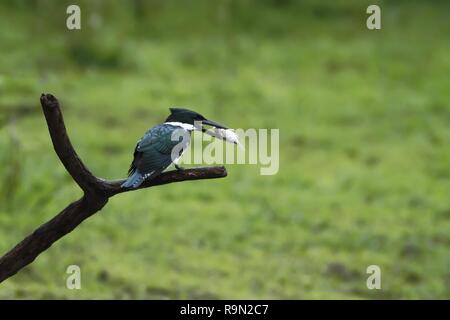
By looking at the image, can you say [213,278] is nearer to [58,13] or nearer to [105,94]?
[105,94]

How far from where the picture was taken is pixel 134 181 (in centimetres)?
295

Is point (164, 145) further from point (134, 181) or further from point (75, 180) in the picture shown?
point (75, 180)

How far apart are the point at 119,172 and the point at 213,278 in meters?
1.40

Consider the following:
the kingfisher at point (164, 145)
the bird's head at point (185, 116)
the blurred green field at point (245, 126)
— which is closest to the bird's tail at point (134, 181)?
the kingfisher at point (164, 145)

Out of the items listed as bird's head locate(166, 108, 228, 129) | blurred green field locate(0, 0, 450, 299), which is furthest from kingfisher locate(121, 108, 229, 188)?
blurred green field locate(0, 0, 450, 299)

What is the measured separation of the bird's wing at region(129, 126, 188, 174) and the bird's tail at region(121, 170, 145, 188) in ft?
0.05

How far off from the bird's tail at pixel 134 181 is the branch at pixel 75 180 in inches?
1.5

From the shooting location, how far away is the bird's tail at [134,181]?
2.95 m

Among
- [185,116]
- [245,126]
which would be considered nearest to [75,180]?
[185,116]

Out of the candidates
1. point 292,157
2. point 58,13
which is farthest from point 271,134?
point 58,13

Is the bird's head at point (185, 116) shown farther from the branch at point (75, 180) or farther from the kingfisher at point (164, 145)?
the branch at point (75, 180)

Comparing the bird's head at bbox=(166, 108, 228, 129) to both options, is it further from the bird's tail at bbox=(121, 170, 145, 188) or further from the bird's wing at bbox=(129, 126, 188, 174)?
the bird's tail at bbox=(121, 170, 145, 188)

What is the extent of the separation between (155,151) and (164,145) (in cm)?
7

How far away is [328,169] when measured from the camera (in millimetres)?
6637
